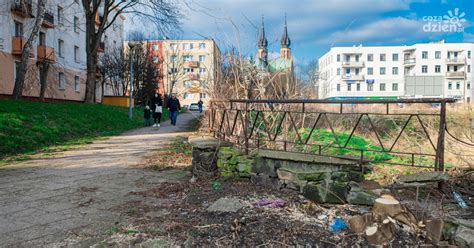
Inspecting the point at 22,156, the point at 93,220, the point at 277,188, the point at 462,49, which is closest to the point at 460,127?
the point at 277,188

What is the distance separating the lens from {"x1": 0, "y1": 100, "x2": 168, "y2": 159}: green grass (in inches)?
347

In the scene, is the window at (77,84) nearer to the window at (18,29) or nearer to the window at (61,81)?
the window at (61,81)

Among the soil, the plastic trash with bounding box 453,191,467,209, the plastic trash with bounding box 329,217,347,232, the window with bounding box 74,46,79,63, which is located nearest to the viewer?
the soil

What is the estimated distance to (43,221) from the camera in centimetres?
353

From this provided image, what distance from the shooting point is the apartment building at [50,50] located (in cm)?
2308

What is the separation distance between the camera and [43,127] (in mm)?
10969

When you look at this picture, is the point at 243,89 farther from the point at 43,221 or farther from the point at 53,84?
the point at 53,84

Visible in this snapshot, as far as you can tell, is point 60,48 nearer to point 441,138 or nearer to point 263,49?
point 263,49

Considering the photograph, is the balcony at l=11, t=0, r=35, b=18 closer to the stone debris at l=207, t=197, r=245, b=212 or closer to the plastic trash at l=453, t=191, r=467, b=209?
the stone debris at l=207, t=197, r=245, b=212

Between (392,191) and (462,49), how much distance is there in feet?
265

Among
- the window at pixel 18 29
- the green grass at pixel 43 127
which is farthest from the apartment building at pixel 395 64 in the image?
the green grass at pixel 43 127

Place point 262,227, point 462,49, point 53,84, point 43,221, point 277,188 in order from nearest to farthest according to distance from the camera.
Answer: point 262,227, point 43,221, point 277,188, point 53,84, point 462,49

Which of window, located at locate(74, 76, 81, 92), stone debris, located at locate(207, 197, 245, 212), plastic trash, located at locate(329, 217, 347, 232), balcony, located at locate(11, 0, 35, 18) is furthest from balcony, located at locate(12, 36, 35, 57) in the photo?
plastic trash, located at locate(329, 217, 347, 232)

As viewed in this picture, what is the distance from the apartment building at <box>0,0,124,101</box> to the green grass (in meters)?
7.66
